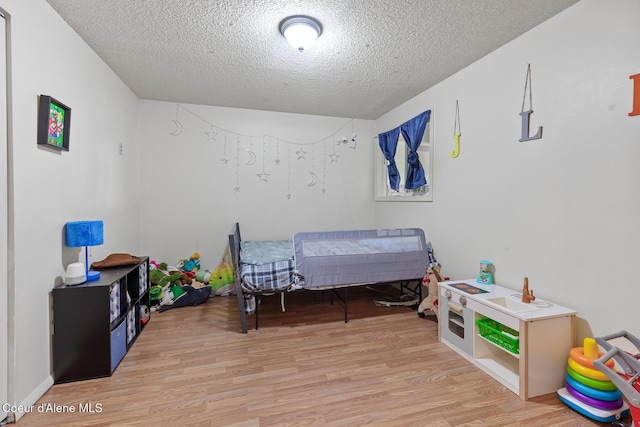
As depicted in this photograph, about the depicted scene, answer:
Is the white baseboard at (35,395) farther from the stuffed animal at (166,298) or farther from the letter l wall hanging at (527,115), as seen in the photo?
the letter l wall hanging at (527,115)

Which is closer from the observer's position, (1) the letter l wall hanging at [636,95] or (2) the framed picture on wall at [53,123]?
(1) the letter l wall hanging at [636,95]

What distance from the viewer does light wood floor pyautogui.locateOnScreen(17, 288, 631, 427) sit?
4.87ft

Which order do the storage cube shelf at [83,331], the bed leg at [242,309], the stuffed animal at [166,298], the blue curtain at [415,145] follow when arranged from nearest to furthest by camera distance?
the storage cube shelf at [83,331] < the bed leg at [242,309] < the stuffed animal at [166,298] < the blue curtain at [415,145]

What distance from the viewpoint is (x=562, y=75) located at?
6.06 ft

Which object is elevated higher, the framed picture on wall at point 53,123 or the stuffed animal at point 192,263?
the framed picture on wall at point 53,123

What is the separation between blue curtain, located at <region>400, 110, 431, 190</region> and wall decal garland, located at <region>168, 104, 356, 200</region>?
3.50 ft

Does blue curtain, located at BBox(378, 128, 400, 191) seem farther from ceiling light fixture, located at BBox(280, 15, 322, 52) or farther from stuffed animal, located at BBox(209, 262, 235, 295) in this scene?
stuffed animal, located at BBox(209, 262, 235, 295)

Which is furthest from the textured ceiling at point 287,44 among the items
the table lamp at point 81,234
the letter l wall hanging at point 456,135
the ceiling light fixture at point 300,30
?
the table lamp at point 81,234

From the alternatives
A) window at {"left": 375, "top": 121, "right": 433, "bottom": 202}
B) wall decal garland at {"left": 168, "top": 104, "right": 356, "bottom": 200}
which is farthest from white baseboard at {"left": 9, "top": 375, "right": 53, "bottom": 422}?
window at {"left": 375, "top": 121, "right": 433, "bottom": 202}

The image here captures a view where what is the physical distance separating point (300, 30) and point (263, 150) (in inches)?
84.0

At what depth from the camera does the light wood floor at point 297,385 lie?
1.49 metres

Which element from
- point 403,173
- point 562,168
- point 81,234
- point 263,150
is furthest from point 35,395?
point 403,173

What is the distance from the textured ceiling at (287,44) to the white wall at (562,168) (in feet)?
0.86

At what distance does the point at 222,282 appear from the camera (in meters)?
3.55
